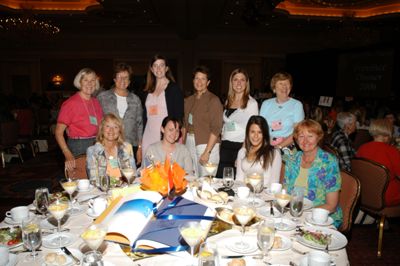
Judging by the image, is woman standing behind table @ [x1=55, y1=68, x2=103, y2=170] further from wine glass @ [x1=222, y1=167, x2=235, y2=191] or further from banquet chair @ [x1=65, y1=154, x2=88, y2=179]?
wine glass @ [x1=222, y1=167, x2=235, y2=191]

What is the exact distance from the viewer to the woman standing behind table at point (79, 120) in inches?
129

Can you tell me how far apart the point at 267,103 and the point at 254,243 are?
7.25ft

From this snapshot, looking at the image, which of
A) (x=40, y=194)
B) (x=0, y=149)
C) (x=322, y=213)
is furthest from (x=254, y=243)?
(x=0, y=149)

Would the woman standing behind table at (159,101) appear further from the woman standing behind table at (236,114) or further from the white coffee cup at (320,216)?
the white coffee cup at (320,216)

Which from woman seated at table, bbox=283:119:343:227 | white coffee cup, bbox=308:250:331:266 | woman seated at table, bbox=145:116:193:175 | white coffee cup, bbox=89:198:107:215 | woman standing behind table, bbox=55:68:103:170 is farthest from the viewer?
woman standing behind table, bbox=55:68:103:170

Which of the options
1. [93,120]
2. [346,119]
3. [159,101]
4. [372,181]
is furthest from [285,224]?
[346,119]

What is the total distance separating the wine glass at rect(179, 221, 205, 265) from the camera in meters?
1.35

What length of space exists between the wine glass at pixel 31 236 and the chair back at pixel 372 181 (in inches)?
107

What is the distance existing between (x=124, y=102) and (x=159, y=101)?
0.39 metres

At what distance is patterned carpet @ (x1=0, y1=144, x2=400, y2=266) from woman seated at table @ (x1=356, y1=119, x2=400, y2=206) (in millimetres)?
489

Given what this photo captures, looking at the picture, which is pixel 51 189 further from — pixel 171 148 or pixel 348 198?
pixel 348 198

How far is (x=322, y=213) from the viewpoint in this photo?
5.90 ft

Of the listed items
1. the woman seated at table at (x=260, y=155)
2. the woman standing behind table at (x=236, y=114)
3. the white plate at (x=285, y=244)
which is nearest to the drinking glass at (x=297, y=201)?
the white plate at (x=285, y=244)

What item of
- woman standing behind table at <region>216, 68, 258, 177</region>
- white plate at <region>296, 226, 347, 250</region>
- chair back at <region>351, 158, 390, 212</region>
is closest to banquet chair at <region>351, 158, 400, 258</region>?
chair back at <region>351, 158, 390, 212</region>
